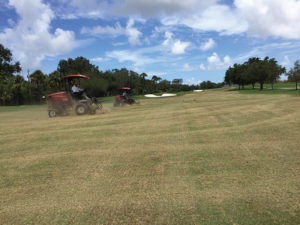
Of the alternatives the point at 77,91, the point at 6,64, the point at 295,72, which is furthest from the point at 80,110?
the point at 6,64

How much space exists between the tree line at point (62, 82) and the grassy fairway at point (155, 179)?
9388 millimetres

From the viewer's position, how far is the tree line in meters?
33.7

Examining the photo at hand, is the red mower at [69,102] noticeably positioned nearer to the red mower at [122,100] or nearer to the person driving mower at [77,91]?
the person driving mower at [77,91]

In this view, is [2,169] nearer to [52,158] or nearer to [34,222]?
[52,158]

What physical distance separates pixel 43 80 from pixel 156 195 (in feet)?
143

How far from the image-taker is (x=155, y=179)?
3.60m

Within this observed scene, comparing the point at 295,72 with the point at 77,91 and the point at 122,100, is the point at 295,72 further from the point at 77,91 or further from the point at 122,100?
the point at 77,91

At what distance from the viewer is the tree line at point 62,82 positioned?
33688 millimetres

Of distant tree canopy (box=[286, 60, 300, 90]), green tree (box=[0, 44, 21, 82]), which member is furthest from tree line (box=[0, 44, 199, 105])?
distant tree canopy (box=[286, 60, 300, 90])

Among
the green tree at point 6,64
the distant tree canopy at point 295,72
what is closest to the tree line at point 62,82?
the green tree at point 6,64

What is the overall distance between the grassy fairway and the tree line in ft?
30.8

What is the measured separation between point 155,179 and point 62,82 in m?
11.3

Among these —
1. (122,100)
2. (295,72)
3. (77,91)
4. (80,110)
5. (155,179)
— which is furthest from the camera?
(295,72)

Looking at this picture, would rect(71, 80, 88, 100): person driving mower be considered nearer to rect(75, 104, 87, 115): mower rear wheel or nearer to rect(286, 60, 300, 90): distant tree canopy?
rect(75, 104, 87, 115): mower rear wheel
